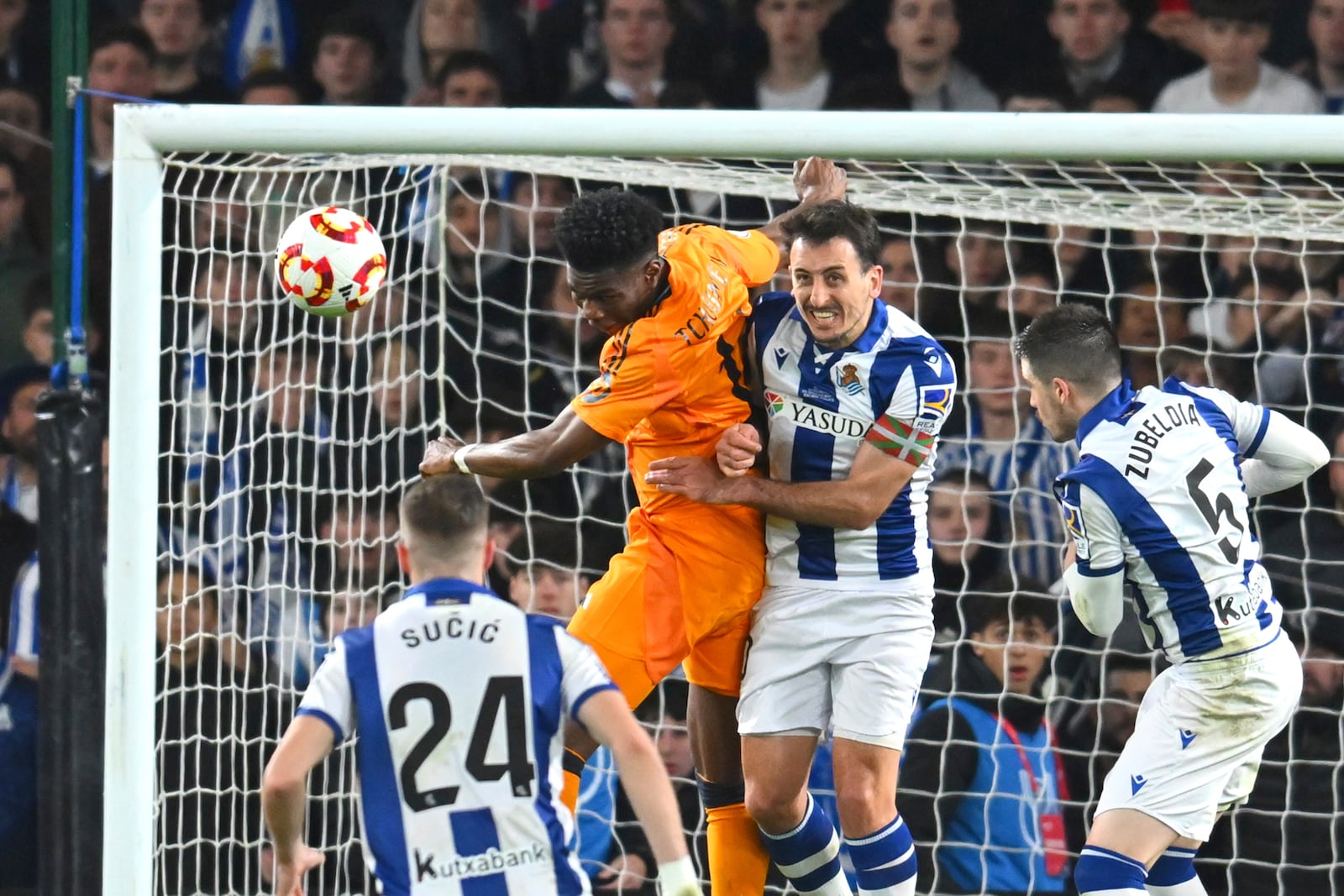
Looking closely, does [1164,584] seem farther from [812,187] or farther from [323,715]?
[323,715]

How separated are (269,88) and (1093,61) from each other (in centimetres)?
342

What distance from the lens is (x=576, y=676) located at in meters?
3.20

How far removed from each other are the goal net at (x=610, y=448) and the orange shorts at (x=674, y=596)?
1.40m

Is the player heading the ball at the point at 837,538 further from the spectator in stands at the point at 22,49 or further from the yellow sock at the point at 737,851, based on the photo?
the spectator in stands at the point at 22,49

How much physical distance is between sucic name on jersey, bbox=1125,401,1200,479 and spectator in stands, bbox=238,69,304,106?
4.34 m

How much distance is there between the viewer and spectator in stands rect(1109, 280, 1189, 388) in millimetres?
6211

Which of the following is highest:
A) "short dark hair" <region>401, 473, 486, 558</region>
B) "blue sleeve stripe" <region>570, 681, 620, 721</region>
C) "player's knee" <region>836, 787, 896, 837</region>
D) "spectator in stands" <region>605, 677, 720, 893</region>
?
"short dark hair" <region>401, 473, 486, 558</region>

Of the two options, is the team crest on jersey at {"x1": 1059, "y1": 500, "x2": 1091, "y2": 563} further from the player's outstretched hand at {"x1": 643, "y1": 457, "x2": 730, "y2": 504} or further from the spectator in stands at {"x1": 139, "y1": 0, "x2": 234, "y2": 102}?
the spectator in stands at {"x1": 139, "y1": 0, "x2": 234, "y2": 102}

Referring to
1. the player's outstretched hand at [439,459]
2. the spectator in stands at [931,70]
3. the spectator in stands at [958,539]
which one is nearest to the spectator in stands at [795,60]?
the spectator in stands at [931,70]

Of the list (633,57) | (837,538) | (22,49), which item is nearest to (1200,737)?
(837,538)

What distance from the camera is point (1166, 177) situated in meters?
6.82

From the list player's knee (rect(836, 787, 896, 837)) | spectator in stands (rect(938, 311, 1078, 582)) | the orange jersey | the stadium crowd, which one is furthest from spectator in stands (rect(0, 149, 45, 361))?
player's knee (rect(836, 787, 896, 837))

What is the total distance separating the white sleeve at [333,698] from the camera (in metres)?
3.13

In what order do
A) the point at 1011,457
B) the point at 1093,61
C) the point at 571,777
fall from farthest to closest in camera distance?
the point at 1093,61 → the point at 1011,457 → the point at 571,777
